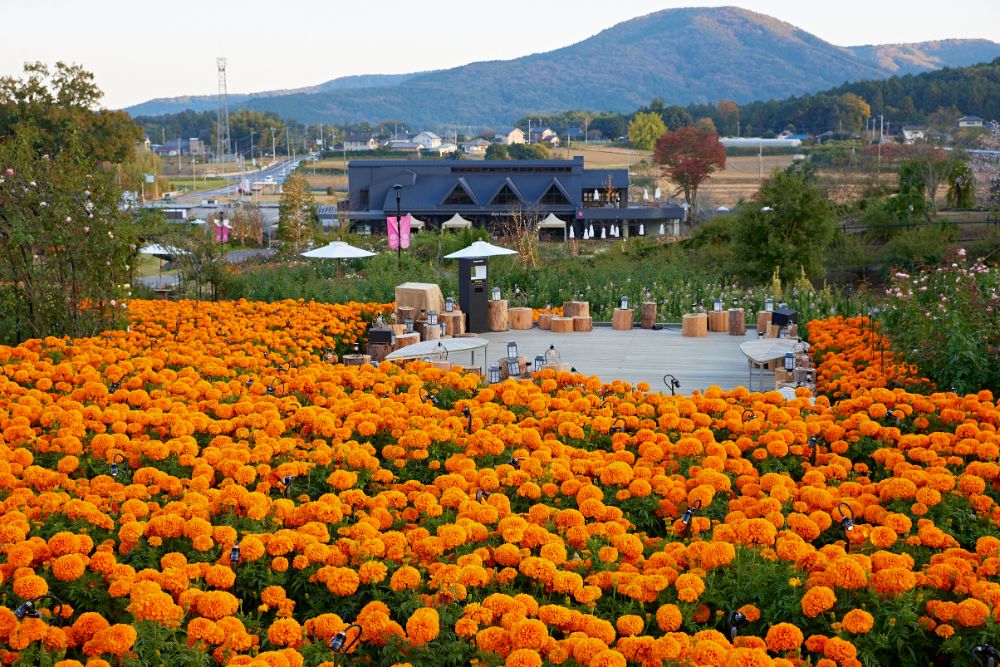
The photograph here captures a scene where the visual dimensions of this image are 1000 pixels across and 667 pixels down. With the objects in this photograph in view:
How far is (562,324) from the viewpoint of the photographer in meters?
14.1

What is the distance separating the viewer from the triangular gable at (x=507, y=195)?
4706 cm

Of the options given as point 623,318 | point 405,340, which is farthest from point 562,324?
point 405,340

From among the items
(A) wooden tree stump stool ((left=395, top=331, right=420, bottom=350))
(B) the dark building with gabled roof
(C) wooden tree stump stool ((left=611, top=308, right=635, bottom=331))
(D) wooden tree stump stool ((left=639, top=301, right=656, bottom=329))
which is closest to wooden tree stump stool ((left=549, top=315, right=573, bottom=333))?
(C) wooden tree stump stool ((left=611, top=308, right=635, bottom=331))

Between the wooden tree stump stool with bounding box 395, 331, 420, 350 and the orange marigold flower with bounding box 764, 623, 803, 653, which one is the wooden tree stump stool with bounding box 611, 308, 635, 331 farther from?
the orange marigold flower with bounding box 764, 623, 803, 653

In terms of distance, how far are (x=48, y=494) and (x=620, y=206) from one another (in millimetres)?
46887

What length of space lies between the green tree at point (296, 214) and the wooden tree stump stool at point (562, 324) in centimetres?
2685

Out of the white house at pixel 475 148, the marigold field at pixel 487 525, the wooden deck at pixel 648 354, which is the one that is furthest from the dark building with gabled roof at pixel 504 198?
the white house at pixel 475 148

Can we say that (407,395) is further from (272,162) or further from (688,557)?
(272,162)

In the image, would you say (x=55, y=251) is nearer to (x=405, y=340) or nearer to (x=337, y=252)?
(x=405, y=340)

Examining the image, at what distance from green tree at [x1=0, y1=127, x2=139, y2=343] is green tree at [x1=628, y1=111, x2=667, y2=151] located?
97.2 m

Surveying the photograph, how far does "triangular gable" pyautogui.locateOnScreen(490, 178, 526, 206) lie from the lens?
47.1 m

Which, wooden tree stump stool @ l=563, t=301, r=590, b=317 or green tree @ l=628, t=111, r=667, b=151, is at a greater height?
green tree @ l=628, t=111, r=667, b=151

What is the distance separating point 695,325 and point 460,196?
35.4m

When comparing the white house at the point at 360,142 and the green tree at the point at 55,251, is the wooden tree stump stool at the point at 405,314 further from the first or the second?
the white house at the point at 360,142
